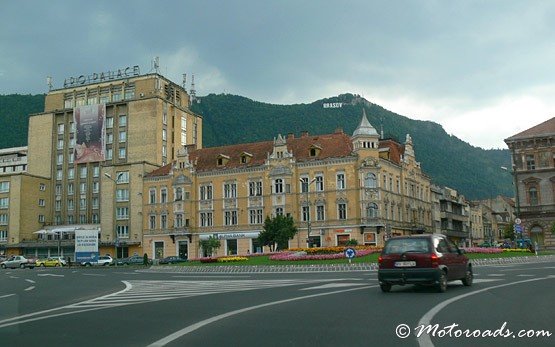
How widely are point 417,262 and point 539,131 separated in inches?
2595

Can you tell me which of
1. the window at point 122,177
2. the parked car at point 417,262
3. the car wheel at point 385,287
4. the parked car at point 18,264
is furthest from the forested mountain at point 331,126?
the car wheel at point 385,287

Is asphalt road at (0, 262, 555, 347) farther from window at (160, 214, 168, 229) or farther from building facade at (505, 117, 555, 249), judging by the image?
building facade at (505, 117, 555, 249)

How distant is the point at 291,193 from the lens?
66.4m

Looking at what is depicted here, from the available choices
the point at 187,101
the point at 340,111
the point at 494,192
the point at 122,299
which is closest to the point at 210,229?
the point at 187,101

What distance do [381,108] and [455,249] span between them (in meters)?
143

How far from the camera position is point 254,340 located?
8.74 metres

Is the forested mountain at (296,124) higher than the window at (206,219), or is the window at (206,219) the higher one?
the forested mountain at (296,124)

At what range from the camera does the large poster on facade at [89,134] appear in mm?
87750

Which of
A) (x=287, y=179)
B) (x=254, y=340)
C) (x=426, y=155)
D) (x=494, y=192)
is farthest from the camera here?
(x=494, y=192)

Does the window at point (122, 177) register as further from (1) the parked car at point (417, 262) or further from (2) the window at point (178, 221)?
→ (1) the parked car at point (417, 262)

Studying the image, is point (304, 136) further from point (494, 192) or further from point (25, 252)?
point (494, 192)

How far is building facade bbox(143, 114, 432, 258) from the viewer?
2495 inches

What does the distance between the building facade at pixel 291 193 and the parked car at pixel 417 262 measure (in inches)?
1684

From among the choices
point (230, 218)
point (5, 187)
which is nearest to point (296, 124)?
point (230, 218)
